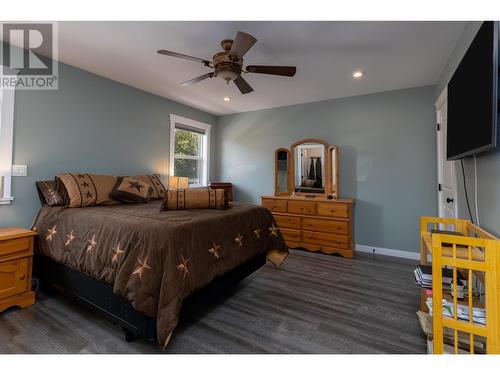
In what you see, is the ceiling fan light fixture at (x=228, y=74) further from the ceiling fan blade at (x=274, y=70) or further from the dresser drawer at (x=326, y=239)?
the dresser drawer at (x=326, y=239)

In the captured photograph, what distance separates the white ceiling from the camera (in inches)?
80.2

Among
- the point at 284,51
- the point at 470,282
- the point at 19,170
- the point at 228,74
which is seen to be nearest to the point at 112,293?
the point at 19,170

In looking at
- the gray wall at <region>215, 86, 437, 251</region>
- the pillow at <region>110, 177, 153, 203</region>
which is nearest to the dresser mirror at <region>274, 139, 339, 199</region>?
the gray wall at <region>215, 86, 437, 251</region>

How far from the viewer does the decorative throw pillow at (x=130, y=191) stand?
8.86 feet

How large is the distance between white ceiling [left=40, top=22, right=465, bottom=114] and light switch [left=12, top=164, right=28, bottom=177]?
1297mm

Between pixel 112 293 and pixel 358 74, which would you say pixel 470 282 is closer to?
pixel 112 293

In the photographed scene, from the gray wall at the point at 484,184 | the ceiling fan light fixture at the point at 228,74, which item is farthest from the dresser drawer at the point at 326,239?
the ceiling fan light fixture at the point at 228,74

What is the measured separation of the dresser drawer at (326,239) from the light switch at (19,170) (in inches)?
142

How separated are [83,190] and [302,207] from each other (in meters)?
2.93

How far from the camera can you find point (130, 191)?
275cm

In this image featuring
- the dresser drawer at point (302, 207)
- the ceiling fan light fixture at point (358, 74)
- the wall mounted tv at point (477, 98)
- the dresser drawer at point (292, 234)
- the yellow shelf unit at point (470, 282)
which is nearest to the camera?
the yellow shelf unit at point (470, 282)

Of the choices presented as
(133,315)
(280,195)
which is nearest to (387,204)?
(280,195)

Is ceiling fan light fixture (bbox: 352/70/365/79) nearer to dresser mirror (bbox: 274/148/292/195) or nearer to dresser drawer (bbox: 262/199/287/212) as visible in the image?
dresser mirror (bbox: 274/148/292/195)
